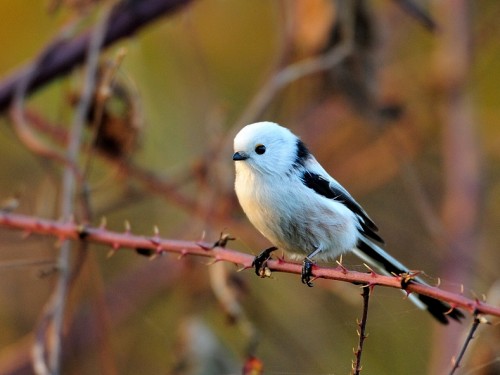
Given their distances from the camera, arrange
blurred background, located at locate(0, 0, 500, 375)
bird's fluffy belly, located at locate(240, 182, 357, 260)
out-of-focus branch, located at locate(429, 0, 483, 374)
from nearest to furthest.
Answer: bird's fluffy belly, located at locate(240, 182, 357, 260), blurred background, located at locate(0, 0, 500, 375), out-of-focus branch, located at locate(429, 0, 483, 374)

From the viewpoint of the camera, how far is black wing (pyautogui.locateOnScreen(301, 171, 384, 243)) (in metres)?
2.31

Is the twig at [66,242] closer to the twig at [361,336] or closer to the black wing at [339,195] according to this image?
the black wing at [339,195]

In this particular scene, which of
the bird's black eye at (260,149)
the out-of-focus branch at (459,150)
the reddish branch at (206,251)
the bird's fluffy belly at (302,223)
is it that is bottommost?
the reddish branch at (206,251)

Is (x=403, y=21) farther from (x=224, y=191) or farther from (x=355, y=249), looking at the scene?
(x=355, y=249)

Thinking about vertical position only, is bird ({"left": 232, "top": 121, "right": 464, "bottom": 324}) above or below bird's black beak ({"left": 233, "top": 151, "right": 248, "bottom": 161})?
below

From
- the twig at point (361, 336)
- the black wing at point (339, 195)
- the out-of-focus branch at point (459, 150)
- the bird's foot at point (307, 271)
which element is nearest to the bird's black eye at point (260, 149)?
the black wing at point (339, 195)

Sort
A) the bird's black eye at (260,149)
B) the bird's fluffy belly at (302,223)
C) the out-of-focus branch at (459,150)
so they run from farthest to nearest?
the out-of-focus branch at (459,150) < the bird's black eye at (260,149) < the bird's fluffy belly at (302,223)

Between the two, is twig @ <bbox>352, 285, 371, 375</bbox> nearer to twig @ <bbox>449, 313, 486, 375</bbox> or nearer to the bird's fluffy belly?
→ twig @ <bbox>449, 313, 486, 375</bbox>

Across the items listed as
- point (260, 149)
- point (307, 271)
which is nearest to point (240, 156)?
point (260, 149)

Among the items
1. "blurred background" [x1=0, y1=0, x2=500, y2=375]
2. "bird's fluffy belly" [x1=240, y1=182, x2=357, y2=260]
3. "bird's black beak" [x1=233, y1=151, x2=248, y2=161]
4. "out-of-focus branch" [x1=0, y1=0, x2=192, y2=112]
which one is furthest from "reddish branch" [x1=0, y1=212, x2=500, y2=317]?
"out-of-focus branch" [x1=0, y1=0, x2=192, y2=112]

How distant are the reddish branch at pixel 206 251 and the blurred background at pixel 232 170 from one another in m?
0.26

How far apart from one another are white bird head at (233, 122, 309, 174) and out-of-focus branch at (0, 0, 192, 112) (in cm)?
92

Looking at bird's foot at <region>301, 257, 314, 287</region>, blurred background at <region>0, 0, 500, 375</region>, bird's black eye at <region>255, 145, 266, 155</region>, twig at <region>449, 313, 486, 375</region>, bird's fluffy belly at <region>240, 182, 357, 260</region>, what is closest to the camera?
twig at <region>449, 313, 486, 375</region>

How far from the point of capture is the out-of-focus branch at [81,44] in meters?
3.05
